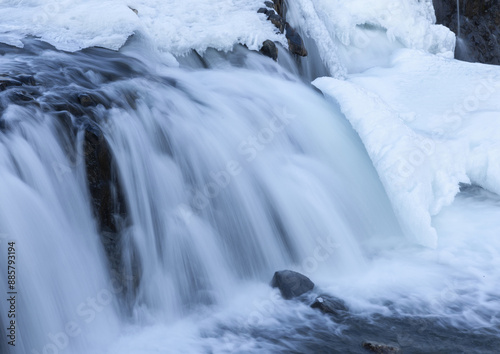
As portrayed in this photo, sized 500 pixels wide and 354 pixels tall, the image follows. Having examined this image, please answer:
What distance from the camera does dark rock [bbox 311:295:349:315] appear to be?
402cm

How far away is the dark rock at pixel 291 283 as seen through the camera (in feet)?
13.8

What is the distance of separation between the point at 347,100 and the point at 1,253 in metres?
3.82

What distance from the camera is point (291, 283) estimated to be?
423 cm

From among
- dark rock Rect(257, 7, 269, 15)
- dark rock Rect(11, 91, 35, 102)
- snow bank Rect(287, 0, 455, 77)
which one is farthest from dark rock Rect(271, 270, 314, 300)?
snow bank Rect(287, 0, 455, 77)

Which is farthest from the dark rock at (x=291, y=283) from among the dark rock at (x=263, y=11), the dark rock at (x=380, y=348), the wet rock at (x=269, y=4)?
the wet rock at (x=269, y=4)

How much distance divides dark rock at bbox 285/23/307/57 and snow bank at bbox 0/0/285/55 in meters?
0.18

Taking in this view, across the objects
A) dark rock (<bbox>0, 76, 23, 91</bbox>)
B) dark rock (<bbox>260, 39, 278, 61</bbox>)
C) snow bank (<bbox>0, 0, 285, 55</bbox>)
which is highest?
Answer: snow bank (<bbox>0, 0, 285, 55</bbox>)

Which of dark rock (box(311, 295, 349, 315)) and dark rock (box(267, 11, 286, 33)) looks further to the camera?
dark rock (box(267, 11, 286, 33))

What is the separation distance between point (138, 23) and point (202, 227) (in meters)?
2.78

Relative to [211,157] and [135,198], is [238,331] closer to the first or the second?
[135,198]

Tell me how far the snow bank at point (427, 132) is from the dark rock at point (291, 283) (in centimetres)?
124

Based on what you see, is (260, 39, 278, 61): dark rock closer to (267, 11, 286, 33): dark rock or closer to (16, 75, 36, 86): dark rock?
(267, 11, 286, 33): dark rock

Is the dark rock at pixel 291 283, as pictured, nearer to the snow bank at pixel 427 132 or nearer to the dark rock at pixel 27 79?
the snow bank at pixel 427 132

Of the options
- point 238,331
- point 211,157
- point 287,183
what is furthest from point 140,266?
point 287,183
